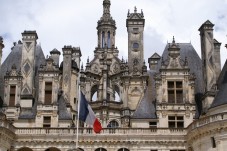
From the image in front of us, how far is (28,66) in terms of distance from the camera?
4744 centimetres

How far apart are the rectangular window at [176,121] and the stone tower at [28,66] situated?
12.3 meters

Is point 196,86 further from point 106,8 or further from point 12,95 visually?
point 106,8

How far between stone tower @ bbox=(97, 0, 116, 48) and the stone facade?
91.2 ft

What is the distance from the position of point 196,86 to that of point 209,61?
2.80m

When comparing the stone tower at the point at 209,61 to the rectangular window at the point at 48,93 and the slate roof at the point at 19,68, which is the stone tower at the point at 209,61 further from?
the rectangular window at the point at 48,93

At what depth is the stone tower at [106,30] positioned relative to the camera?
8094cm

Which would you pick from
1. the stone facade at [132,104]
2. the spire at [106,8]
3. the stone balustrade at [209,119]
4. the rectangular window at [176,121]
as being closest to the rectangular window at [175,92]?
the stone facade at [132,104]

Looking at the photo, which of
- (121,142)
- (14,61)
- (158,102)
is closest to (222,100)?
(158,102)

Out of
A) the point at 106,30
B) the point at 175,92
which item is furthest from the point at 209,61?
the point at 106,30

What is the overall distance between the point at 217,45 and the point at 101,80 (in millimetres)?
24358

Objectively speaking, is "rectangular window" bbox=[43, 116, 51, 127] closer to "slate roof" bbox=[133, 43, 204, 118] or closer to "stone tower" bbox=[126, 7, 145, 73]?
"slate roof" bbox=[133, 43, 204, 118]

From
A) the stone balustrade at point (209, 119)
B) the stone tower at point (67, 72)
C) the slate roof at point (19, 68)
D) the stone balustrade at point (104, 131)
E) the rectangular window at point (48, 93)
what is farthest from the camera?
the stone tower at point (67, 72)

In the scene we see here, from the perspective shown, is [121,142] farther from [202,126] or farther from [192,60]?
[192,60]

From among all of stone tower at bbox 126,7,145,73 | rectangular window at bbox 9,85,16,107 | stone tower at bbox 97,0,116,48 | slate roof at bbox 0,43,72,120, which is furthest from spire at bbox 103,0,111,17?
rectangular window at bbox 9,85,16,107
